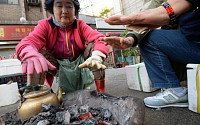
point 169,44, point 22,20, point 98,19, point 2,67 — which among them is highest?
point 98,19

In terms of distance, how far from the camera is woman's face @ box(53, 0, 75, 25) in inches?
61.8

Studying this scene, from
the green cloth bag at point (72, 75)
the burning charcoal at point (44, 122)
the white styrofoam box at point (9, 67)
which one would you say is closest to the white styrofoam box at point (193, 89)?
the green cloth bag at point (72, 75)

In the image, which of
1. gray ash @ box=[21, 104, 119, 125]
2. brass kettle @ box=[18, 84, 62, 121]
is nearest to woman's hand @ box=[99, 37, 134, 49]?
gray ash @ box=[21, 104, 119, 125]

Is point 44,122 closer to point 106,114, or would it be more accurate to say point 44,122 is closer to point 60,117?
point 60,117

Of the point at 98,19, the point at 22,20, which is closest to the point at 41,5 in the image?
the point at 22,20

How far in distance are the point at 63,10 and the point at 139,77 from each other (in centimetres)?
166

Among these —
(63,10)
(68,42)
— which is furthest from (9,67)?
(63,10)

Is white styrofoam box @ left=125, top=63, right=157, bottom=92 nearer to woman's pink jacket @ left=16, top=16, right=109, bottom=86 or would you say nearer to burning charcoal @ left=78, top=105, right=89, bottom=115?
woman's pink jacket @ left=16, top=16, right=109, bottom=86

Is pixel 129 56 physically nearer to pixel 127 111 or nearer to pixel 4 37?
pixel 127 111

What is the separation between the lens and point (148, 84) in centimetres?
190

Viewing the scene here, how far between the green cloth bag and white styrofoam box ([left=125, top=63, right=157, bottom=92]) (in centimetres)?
83

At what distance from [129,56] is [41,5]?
8.02m

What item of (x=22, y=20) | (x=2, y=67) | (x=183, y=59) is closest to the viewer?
(x=183, y=59)

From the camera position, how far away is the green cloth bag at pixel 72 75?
68.2 inches
